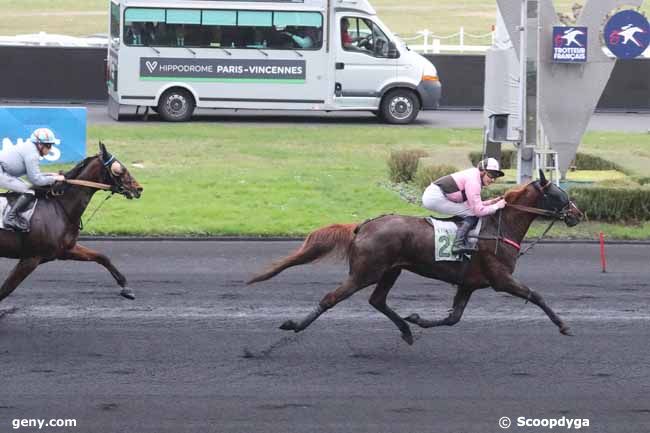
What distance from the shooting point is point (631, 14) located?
61.2 ft

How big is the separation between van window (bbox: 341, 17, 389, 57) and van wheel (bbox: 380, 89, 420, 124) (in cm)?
104

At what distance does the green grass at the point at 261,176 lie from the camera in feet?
59.1

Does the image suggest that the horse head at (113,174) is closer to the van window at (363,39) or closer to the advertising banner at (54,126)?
the advertising banner at (54,126)

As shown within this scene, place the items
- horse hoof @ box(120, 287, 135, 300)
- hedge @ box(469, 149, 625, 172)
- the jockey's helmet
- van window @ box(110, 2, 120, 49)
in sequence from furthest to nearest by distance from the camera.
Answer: van window @ box(110, 2, 120, 49), hedge @ box(469, 149, 625, 172), horse hoof @ box(120, 287, 135, 300), the jockey's helmet

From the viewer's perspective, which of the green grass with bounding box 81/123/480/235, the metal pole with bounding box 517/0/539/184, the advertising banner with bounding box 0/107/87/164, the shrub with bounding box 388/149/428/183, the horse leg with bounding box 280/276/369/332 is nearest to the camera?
the horse leg with bounding box 280/276/369/332

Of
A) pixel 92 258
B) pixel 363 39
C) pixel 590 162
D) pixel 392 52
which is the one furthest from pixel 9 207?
pixel 392 52

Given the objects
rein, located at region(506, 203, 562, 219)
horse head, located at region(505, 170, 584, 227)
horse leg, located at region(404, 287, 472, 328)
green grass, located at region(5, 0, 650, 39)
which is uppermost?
green grass, located at region(5, 0, 650, 39)

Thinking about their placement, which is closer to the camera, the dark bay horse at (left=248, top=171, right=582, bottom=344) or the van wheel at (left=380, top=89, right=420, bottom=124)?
the dark bay horse at (left=248, top=171, right=582, bottom=344)

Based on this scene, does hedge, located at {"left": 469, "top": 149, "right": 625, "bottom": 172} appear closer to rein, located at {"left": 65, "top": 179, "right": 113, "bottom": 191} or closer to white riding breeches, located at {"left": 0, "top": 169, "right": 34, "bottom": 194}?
rein, located at {"left": 65, "top": 179, "right": 113, "bottom": 191}

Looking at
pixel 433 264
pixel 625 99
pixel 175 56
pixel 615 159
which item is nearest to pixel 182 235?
pixel 433 264

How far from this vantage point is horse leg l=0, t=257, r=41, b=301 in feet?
38.0

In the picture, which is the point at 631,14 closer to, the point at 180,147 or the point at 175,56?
the point at 180,147

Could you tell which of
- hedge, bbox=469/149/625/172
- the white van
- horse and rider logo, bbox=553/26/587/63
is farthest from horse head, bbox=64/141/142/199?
the white van

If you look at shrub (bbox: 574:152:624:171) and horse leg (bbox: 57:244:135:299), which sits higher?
shrub (bbox: 574:152:624:171)
